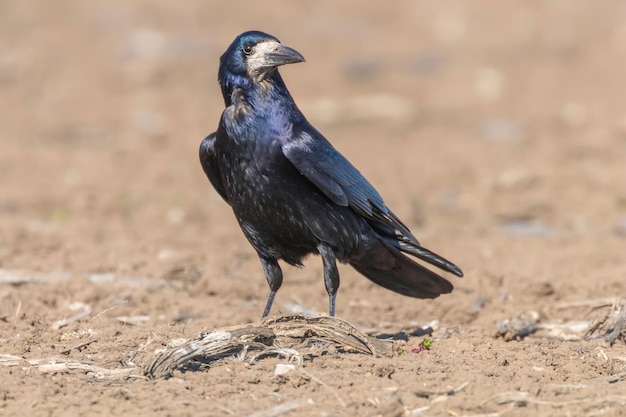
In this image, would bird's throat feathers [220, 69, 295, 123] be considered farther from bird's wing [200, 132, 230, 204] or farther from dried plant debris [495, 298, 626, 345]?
dried plant debris [495, 298, 626, 345]

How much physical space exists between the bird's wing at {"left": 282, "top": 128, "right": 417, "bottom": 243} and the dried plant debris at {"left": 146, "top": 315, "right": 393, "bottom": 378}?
2.60 ft

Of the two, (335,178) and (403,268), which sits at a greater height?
(335,178)

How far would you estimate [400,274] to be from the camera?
5949 mm

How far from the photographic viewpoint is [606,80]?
1416 centimetres

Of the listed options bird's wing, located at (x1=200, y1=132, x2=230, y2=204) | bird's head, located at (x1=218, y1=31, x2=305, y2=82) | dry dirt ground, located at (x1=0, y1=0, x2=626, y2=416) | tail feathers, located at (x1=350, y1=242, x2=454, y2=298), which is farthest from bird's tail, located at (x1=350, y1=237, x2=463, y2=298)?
bird's head, located at (x1=218, y1=31, x2=305, y2=82)

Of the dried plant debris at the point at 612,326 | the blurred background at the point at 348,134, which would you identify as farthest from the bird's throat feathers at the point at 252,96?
the dried plant debris at the point at 612,326

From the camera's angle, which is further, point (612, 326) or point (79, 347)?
point (612, 326)

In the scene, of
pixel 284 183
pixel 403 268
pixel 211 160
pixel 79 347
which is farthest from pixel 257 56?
pixel 79 347

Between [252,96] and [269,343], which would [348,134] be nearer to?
[252,96]

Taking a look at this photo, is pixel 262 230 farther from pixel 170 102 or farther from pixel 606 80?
pixel 606 80

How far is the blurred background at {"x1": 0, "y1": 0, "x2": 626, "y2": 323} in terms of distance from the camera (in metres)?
7.24

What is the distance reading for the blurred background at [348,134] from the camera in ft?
23.8

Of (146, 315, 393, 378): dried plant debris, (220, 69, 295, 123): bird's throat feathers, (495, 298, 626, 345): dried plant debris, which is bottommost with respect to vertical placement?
(146, 315, 393, 378): dried plant debris

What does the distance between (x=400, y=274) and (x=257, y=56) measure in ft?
5.00
